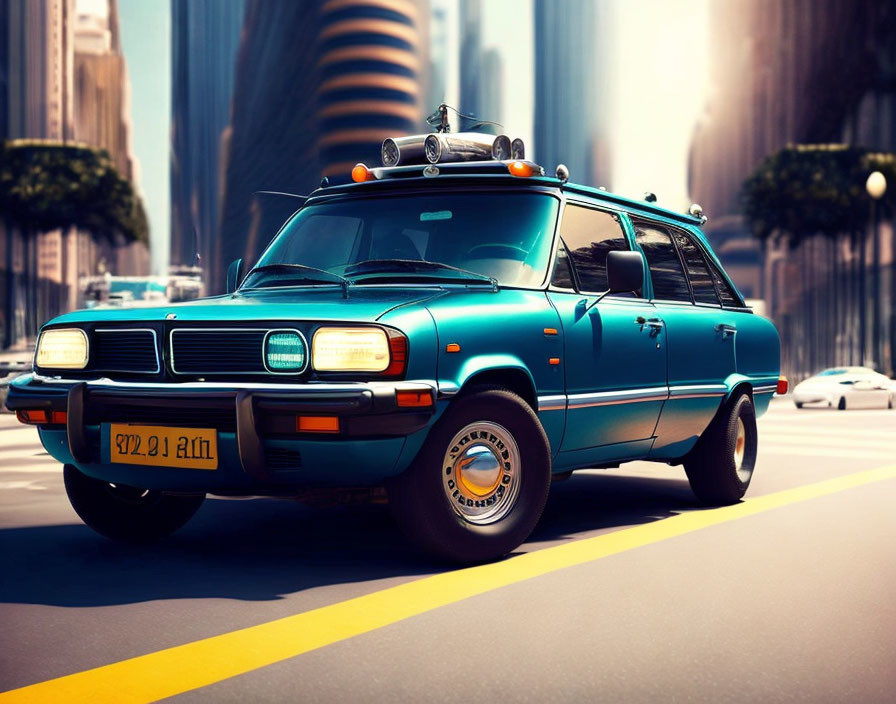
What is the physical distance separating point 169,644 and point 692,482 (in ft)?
14.5

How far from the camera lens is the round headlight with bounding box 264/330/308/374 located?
512 cm

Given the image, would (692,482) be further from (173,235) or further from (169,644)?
(173,235)

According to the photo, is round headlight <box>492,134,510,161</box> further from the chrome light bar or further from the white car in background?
the white car in background

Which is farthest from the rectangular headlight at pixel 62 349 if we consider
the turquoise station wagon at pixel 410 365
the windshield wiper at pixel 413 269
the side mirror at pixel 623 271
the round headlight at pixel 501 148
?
the side mirror at pixel 623 271

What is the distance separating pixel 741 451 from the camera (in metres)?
8.06

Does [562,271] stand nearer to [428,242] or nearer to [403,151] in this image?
[428,242]

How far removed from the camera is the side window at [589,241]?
21.1 feet

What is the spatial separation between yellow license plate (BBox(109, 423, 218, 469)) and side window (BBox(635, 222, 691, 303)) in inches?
123

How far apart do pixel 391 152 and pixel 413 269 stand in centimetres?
118

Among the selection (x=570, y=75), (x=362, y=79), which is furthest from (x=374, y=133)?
(x=570, y=75)

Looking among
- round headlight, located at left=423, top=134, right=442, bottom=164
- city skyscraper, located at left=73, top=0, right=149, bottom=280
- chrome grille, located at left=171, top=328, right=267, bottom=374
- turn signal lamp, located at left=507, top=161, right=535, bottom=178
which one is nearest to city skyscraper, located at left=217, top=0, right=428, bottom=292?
city skyscraper, located at left=73, top=0, right=149, bottom=280

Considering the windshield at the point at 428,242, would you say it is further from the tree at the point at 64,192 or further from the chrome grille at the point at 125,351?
the tree at the point at 64,192

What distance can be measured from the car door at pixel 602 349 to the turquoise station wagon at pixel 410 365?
1 cm

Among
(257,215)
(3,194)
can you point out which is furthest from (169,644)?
(257,215)
